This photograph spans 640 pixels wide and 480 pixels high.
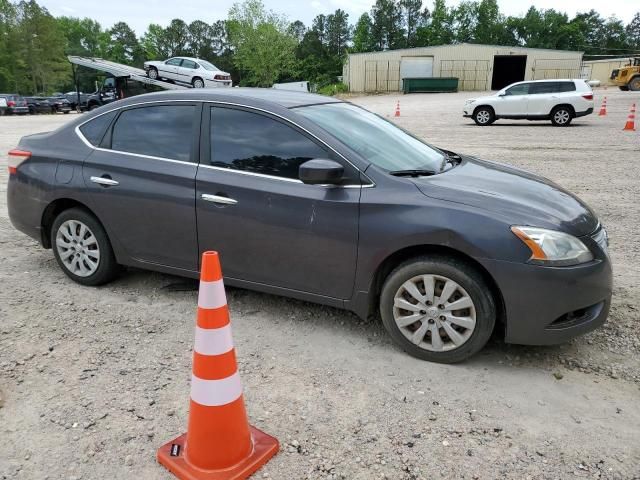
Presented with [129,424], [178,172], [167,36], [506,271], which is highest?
[167,36]

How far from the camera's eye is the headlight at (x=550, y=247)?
2.91 m

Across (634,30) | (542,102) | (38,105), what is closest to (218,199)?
(542,102)

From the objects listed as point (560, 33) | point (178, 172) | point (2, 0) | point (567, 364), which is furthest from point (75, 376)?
point (560, 33)

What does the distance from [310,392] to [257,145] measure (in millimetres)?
1708

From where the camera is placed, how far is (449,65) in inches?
2104

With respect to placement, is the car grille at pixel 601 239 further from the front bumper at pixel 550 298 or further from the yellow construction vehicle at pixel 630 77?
the yellow construction vehicle at pixel 630 77

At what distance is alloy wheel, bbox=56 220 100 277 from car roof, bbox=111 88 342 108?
109cm

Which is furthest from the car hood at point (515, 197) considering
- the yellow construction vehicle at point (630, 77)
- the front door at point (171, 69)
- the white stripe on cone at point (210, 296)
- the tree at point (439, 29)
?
the tree at point (439, 29)

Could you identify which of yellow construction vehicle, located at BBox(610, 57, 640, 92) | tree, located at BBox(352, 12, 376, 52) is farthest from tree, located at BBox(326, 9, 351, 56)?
yellow construction vehicle, located at BBox(610, 57, 640, 92)

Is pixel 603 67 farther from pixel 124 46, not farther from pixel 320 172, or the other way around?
pixel 124 46

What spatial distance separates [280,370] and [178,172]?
1623 millimetres

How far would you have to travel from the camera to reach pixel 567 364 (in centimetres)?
326

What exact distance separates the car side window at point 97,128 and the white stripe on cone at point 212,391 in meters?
2.74

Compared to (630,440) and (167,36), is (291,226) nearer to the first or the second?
(630,440)
